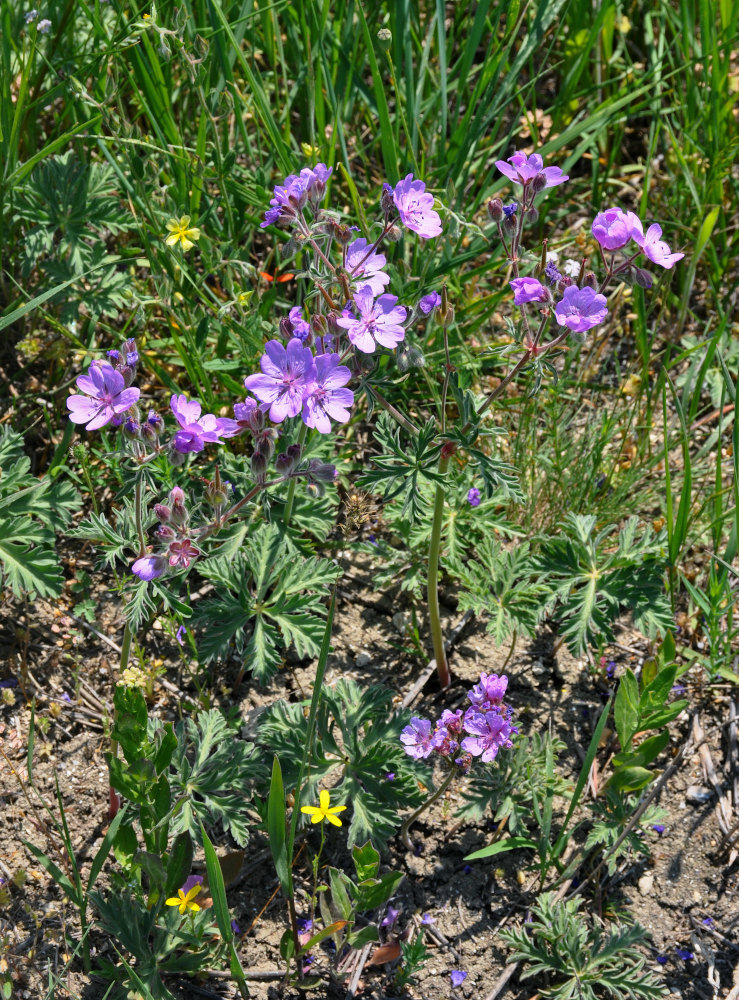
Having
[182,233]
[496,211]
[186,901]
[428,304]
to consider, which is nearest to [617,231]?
[496,211]

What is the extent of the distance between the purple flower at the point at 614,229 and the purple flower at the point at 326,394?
78 centimetres

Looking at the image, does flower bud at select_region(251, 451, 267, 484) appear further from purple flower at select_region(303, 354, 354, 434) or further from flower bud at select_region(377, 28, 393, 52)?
flower bud at select_region(377, 28, 393, 52)

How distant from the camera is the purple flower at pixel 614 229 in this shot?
2465 mm

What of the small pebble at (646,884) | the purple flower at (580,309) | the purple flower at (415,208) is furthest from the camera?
the small pebble at (646,884)

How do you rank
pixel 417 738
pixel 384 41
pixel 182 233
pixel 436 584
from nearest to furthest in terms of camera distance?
1. pixel 417 738
2. pixel 436 584
3. pixel 182 233
4. pixel 384 41

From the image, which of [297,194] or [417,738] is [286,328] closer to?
[297,194]

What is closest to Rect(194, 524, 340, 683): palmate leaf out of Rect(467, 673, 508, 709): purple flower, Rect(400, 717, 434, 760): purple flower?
Rect(400, 717, 434, 760): purple flower

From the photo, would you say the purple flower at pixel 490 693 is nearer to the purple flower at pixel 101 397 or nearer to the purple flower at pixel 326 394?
the purple flower at pixel 326 394

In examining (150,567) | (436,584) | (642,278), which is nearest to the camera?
(150,567)

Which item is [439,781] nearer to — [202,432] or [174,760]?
[174,760]

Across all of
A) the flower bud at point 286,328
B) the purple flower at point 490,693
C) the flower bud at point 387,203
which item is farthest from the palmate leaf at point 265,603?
the flower bud at point 387,203

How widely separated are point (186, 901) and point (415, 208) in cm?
209

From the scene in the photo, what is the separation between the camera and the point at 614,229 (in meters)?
2.46

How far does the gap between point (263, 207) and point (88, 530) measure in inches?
59.2
